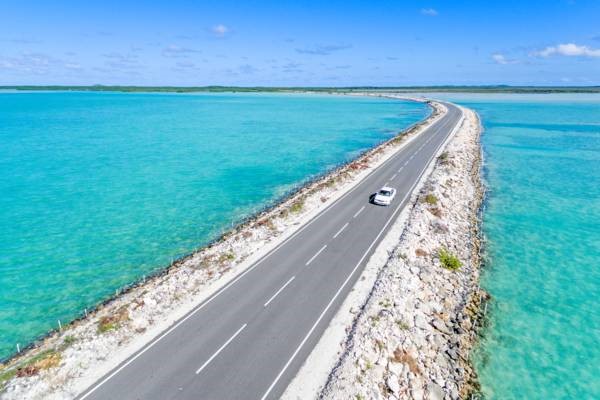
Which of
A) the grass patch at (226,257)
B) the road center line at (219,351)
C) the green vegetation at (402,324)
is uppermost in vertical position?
the road center line at (219,351)

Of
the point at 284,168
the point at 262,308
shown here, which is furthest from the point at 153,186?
the point at 262,308

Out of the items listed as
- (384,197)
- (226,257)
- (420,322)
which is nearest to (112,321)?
(226,257)

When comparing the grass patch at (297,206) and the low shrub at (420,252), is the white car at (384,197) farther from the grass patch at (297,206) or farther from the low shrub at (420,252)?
the low shrub at (420,252)

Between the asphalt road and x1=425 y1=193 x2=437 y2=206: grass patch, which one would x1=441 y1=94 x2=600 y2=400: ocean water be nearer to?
x1=425 y1=193 x2=437 y2=206: grass patch

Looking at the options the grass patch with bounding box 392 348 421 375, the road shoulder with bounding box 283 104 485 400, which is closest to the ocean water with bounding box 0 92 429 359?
the road shoulder with bounding box 283 104 485 400

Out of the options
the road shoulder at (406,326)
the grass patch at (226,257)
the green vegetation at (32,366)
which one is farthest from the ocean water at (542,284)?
the green vegetation at (32,366)
